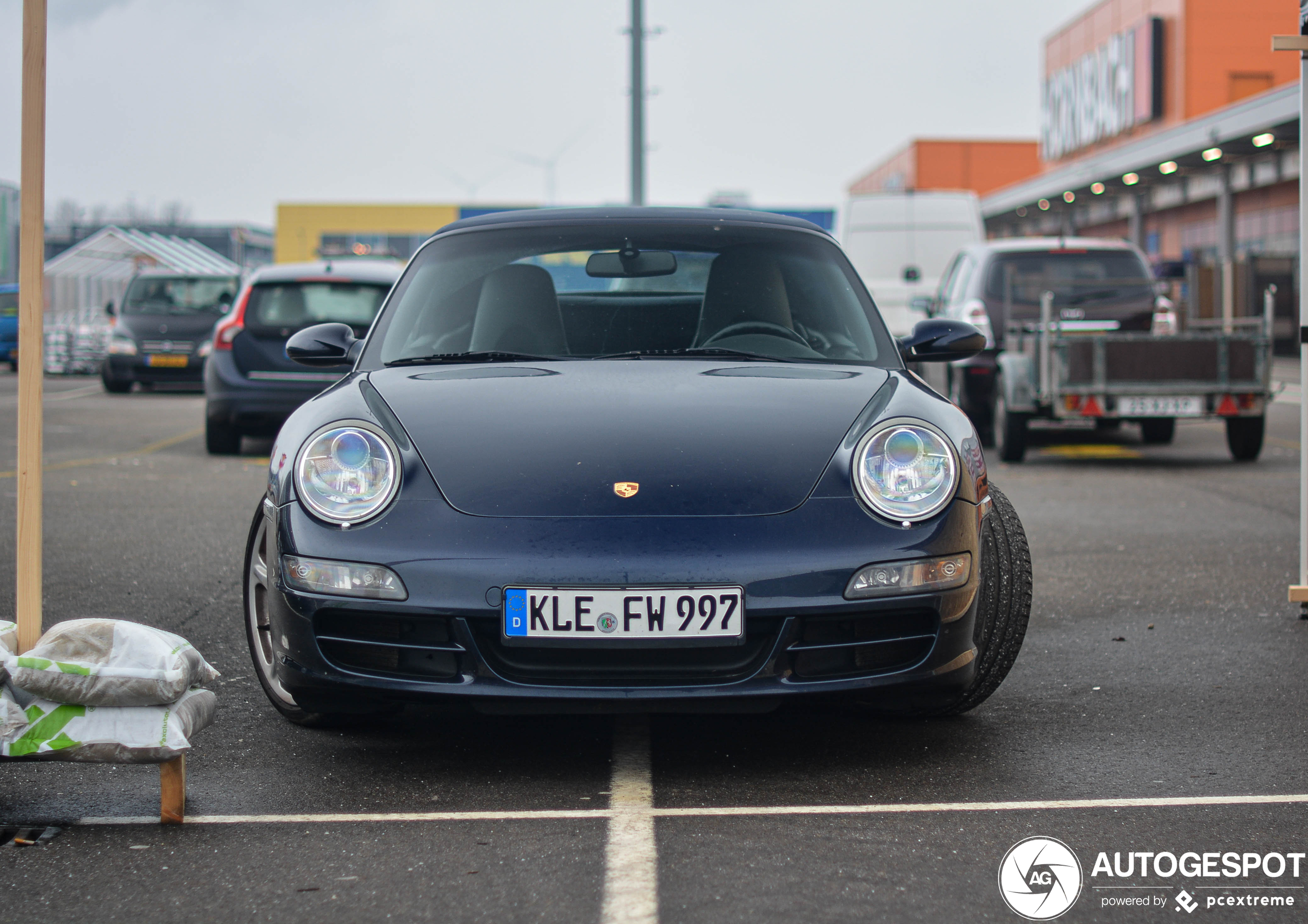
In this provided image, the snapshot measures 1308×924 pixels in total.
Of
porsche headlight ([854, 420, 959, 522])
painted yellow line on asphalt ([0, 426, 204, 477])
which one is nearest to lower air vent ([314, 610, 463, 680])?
porsche headlight ([854, 420, 959, 522])

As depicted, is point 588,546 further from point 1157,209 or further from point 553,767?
point 1157,209

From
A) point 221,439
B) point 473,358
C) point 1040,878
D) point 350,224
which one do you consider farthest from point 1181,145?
point 1040,878

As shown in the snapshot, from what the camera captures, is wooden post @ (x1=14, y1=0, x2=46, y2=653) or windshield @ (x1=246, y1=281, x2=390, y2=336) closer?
wooden post @ (x1=14, y1=0, x2=46, y2=653)

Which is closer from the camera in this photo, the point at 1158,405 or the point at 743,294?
the point at 743,294

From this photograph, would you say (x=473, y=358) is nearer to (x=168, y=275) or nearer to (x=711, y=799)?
(x=711, y=799)

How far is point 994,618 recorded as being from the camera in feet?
12.6

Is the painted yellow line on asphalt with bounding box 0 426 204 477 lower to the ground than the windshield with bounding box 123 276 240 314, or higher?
lower

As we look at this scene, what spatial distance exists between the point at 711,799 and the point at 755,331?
1.53 m

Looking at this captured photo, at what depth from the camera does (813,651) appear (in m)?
3.37

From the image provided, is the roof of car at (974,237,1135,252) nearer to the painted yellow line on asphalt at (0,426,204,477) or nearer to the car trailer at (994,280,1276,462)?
the car trailer at (994,280,1276,462)

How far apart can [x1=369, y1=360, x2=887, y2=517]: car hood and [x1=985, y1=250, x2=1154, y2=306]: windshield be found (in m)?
9.21

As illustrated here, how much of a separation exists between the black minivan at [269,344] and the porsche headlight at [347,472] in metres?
7.96

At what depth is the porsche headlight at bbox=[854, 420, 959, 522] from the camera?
3.48 metres

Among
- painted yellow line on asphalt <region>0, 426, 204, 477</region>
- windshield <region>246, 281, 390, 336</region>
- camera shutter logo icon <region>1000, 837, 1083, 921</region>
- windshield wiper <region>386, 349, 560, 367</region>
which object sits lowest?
camera shutter logo icon <region>1000, 837, 1083, 921</region>
